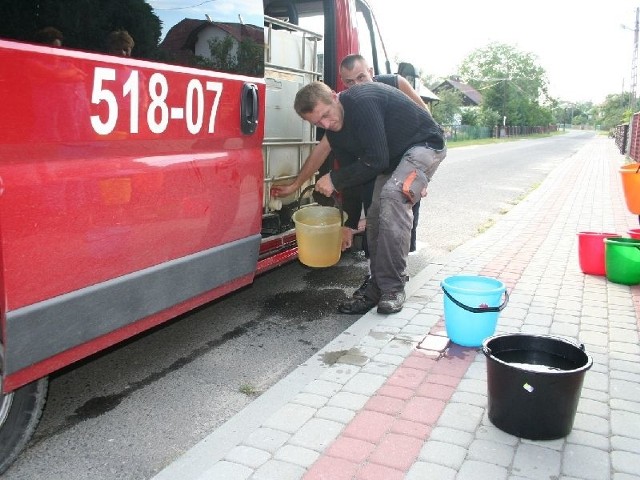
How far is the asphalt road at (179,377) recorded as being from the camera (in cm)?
270

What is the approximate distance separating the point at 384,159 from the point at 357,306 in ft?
3.73

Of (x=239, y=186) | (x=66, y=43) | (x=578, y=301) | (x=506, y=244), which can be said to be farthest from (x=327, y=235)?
(x=506, y=244)

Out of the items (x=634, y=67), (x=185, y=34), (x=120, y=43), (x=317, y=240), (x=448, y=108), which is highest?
(x=634, y=67)

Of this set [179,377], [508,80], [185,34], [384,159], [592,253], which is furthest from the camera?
[508,80]

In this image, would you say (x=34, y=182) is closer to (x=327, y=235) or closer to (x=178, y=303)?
(x=178, y=303)

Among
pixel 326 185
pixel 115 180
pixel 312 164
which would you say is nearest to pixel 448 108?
pixel 312 164

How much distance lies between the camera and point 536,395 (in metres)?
2.65

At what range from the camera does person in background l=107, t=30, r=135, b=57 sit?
2.59 meters

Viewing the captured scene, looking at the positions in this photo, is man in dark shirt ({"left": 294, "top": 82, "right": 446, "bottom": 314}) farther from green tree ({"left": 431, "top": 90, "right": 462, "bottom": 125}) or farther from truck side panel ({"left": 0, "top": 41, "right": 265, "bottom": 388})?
green tree ({"left": 431, "top": 90, "right": 462, "bottom": 125})

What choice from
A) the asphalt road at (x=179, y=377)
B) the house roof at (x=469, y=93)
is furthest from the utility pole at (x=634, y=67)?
the house roof at (x=469, y=93)

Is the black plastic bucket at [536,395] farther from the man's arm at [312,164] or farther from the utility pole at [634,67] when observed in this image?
the utility pole at [634,67]

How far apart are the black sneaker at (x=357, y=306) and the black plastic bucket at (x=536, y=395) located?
1.78 meters

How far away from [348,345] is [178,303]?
1147 millimetres

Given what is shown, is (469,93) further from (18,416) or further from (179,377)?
(18,416)
